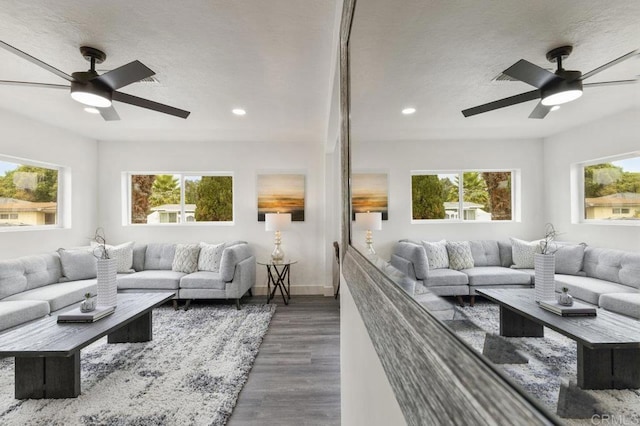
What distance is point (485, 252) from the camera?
49 centimetres

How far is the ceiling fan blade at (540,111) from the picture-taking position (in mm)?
290

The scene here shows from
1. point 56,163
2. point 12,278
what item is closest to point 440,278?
point 12,278

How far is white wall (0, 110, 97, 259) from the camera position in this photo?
375 centimetres

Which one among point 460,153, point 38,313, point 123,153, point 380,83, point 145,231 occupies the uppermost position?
point 123,153

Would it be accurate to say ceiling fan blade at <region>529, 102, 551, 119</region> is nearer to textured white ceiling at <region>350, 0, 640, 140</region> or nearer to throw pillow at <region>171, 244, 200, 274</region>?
textured white ceiling at <region>350, 0, 640, 140</region>

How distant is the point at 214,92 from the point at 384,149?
9.60ft

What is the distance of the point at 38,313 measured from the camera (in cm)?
301

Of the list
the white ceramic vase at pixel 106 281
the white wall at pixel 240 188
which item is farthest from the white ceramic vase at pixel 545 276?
the white wall at pixel 240 188

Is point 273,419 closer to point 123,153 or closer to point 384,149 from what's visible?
point 384,149

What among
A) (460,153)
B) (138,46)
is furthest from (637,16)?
(138,46)

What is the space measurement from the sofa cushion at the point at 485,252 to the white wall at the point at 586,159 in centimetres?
9

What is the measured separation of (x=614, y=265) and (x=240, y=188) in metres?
5.22

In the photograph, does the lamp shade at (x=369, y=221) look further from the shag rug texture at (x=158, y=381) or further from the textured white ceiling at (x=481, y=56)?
the shag rug texture at (x=158, y=381)

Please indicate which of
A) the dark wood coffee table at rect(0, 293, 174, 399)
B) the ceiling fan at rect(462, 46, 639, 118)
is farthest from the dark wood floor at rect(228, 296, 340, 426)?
the ceiling fan at rect(462, 46, 639, 118)
